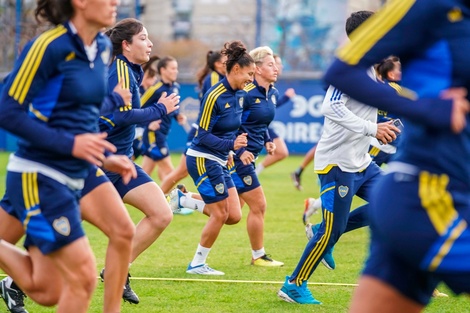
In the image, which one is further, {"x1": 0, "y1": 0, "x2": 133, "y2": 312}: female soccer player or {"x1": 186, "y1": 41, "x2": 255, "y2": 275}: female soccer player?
{"x1": 186, "y1": 41, "x2": 255, "y2": 275}: female soccer player

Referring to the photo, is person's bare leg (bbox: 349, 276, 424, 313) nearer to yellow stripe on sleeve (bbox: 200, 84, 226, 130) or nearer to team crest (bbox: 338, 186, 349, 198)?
team crest (bbox: 338, 186, 349, 198)

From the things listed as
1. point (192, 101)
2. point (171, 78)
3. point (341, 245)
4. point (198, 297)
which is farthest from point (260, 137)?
point (192, 101)

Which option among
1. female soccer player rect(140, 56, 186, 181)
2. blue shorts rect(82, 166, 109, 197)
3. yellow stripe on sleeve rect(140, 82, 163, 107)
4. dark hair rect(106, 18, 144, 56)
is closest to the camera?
blue shorts rect(82, 166, 109, 197)

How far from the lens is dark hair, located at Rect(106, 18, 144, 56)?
23.0ft

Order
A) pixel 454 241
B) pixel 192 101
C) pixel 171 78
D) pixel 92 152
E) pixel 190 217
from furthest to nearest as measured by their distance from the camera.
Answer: pixel 192 101 → pixel 171 78 → pixel 190 217 → pixel 92 152 → pixel 454 241

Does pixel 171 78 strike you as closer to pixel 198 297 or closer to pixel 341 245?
pixel 341 245

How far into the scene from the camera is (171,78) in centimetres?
1376

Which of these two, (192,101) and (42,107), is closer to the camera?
(42,107)

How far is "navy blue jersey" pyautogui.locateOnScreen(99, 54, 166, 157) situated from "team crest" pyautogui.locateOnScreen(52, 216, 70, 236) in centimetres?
211

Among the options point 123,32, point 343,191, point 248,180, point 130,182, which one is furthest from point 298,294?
point 123,32

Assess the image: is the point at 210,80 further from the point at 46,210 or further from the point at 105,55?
the point at 46,210

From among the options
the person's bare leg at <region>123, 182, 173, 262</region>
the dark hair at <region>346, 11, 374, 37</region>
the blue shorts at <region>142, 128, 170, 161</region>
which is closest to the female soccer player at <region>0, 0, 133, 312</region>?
the person's bare leg at <region>123, 182, 173, 262</region>

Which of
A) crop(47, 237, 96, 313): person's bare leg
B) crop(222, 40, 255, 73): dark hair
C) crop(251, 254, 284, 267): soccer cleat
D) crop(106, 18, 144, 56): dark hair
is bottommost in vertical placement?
crop(251, 254, 284, 267): soccer cleat

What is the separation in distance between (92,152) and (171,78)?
946 centimetres
